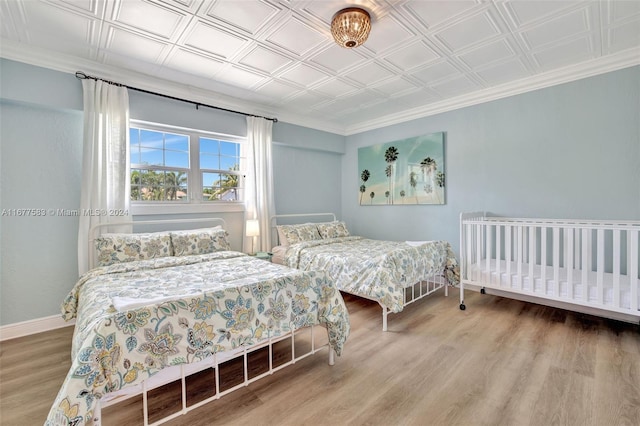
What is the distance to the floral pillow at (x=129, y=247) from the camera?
258 centimetres

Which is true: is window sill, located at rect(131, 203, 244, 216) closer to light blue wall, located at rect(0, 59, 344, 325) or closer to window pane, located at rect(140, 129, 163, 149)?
light blue wall, located at rect(0, 59, 344, 325)

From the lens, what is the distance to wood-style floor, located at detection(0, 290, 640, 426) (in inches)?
62.1

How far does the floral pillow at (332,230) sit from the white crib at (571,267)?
1771 millimetres

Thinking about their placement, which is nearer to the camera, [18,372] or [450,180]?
[18,372]

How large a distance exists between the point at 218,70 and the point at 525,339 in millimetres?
3945

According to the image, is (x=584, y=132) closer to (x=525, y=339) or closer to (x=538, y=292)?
(x=538, y=292)

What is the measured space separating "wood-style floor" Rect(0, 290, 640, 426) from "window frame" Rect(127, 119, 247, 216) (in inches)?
57.2

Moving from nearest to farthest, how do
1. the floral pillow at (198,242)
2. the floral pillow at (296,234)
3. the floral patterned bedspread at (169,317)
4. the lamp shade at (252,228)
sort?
the floral patterned bedspread at (169,317) < the floral pillow at (198,242) < the lamp shade at (252,228) < the floral pillow at (296,234)

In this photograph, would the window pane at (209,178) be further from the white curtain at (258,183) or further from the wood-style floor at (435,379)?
the wood-style floor at (435,379)

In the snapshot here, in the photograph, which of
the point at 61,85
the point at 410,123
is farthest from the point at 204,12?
the point at 410,123

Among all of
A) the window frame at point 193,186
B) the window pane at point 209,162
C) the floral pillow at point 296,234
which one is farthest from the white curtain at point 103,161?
the floral pillow at point 296,234

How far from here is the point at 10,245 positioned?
8.55 ft

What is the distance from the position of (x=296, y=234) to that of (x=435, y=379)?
8.22 ft

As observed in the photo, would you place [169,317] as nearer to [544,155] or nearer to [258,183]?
[258,183]
